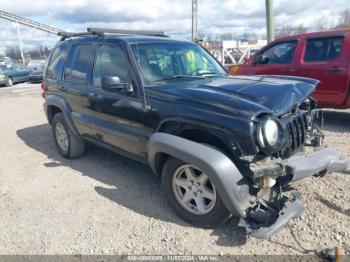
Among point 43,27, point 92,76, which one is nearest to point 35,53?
point 43,27

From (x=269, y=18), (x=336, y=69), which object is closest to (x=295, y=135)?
(x=336, y=69)

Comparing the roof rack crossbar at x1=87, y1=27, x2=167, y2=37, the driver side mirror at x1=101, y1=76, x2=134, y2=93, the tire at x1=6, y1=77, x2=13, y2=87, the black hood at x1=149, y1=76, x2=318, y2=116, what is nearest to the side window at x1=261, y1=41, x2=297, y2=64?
the roof rack crossbar at x1=87, y1=27, x2=167, y2=37

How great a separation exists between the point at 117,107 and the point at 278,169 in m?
2.11

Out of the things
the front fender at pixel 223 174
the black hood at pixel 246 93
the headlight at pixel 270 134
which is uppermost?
the black hood at pixel 246 93

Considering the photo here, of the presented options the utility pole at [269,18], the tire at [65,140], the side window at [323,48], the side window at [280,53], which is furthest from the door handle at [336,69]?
the utility pole at [269,18]

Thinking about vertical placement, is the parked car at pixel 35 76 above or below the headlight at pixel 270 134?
below

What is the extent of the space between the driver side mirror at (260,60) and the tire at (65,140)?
4.09 m

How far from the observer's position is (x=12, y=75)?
22062mm

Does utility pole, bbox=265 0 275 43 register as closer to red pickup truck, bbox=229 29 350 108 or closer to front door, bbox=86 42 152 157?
red pickup truck, bbox=229 29 350 108

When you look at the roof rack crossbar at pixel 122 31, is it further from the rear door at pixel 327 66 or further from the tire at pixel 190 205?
the rear door at pixel 327 66

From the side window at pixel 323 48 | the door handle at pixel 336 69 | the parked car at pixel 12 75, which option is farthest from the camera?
the parked car at pixel 12 75

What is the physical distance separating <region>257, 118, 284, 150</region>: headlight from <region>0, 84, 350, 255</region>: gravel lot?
2.94ft

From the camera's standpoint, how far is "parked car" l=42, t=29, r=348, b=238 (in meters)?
3.00

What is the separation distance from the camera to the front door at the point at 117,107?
3938mm
